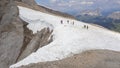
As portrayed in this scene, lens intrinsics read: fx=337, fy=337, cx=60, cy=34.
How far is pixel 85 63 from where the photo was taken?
33.3 m

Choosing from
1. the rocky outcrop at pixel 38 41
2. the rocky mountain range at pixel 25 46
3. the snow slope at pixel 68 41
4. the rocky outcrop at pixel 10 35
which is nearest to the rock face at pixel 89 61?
the rocky mountain range at pixel 25 46

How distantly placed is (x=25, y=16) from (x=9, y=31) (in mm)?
5385

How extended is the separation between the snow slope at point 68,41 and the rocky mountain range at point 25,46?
4.85ft

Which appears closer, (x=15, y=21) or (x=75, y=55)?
(x=75, y=55)

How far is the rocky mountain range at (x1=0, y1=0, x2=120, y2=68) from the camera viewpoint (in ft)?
110

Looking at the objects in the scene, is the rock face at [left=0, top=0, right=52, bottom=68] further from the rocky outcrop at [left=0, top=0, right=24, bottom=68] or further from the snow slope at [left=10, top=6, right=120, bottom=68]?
the snow slope at [left=10, top=6, right=120, bottom=68]

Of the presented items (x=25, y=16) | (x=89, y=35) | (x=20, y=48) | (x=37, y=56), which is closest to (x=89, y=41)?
(x=89, y=35)

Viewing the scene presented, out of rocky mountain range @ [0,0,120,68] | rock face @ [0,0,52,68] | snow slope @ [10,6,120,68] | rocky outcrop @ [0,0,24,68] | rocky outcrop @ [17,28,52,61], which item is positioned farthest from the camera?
rocky outcrop @ [0,0,24,68]

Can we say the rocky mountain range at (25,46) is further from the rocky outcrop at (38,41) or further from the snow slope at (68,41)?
the snow slope at (68,41)

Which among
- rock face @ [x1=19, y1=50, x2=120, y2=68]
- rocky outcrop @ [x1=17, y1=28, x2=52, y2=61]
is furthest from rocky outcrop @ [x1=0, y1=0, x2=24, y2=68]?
rock face @ [x1=19, y1=50, x2=120, y2=68]

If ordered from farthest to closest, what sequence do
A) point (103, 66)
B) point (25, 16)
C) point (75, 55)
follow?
point (25, 16), point (75, 55), point (103, 66)

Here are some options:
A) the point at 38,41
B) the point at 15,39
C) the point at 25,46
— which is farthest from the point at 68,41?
the point at 15,39

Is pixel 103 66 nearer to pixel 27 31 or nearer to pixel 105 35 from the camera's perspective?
pixel 105 35

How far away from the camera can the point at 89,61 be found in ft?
111
